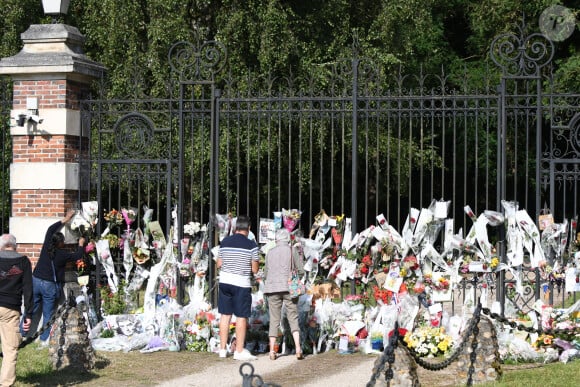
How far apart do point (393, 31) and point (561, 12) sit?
157 inches

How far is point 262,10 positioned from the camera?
2034 centimetres

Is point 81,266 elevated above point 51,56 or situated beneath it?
situated beneath

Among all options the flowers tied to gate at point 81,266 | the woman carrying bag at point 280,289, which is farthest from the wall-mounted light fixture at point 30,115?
the woman carrying bag at point 280,289

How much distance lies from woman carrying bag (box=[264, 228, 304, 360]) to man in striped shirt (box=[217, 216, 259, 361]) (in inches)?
8.1

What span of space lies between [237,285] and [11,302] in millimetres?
2611

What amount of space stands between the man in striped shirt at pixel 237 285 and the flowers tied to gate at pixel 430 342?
174 cm

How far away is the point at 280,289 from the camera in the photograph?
35.6ft

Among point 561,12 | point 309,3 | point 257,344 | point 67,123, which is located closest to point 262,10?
point 309,3

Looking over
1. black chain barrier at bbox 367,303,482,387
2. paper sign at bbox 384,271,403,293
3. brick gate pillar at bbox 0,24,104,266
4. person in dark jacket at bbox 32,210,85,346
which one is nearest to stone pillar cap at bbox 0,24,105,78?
brick gate pillar at bbox 0,24,104,266

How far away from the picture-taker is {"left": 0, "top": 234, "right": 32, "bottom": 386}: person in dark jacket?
8914 mm

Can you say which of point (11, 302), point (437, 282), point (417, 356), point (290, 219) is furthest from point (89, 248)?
point (417, 356)

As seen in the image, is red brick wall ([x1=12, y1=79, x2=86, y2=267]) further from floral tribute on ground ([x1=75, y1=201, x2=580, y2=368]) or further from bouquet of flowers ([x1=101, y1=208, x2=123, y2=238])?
floral tribute on ground ([x1=75, y1=201, x2=580, y2=368])

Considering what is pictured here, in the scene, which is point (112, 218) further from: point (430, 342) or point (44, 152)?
point (430, 342)

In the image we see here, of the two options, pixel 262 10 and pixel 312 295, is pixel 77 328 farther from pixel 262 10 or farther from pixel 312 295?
pixel 262 10
